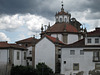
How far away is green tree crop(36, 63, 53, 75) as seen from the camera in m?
60.8

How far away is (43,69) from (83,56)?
11.0m

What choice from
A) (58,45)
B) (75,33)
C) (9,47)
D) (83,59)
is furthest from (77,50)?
(75,33)

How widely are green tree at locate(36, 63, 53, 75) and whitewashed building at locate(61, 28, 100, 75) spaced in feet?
16.2

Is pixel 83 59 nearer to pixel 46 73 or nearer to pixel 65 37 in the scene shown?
pixel 46 73

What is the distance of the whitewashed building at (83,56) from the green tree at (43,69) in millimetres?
4926

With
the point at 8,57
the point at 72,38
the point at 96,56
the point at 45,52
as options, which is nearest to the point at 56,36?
the point at 72,38

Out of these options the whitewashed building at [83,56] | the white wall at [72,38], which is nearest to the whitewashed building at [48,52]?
the whitewashed building at [83,56]

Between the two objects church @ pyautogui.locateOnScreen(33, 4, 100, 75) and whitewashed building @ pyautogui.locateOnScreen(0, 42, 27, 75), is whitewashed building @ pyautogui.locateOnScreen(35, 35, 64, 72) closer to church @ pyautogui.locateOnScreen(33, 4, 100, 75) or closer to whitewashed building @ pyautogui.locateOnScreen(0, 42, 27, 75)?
church @ pyautogui.locateOnScreen(33, 4, 100, 75)

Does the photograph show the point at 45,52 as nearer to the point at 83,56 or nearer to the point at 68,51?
the point at 68,51

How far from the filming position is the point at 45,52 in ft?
214

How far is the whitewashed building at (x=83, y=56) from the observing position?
56350 mm

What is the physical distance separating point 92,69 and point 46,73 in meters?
12.0

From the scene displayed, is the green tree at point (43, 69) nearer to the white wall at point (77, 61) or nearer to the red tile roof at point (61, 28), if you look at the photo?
the white wall at point (77, 61)

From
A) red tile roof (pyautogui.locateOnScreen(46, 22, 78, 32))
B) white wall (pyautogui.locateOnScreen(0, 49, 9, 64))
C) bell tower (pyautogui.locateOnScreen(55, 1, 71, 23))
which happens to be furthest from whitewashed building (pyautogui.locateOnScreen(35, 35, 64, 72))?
bell tower (pyautogui.locateOnScreen(55, 1, 71, 23))
